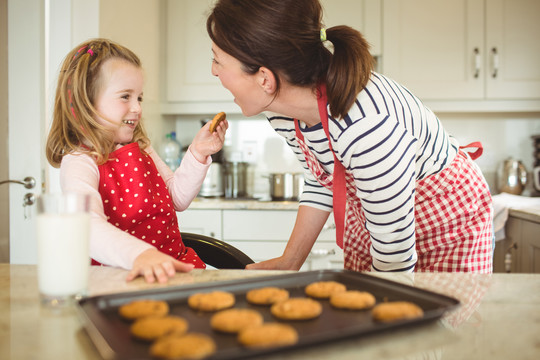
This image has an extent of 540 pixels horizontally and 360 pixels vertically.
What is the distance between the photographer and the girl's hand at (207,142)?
4.14 ft

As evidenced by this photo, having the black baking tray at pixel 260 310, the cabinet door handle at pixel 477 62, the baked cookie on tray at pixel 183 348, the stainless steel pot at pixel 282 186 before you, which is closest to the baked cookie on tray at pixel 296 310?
the black baking tray at pixel 260 310

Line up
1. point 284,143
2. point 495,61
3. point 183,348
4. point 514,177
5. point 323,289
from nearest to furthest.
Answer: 1. point 183,348
2. point 323,289
3. point 495,61
4. point 514,177
5. point 284,143

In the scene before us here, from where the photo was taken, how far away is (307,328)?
517 millimetres

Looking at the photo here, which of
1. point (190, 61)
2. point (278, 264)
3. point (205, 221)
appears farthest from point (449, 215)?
point (190, 61)

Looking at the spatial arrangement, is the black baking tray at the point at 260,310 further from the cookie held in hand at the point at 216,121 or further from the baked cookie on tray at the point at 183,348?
the cookie held in hand at the point at 216,121

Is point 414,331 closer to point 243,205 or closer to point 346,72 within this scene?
point 346,72

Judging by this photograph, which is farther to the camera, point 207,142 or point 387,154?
point 207,142

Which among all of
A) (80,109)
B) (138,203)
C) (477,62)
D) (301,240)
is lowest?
(301,240)

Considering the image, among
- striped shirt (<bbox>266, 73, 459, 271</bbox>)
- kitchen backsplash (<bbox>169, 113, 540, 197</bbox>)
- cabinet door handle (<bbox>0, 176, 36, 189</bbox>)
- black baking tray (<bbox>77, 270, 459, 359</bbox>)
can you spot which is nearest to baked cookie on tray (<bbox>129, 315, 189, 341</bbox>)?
black baking tray (<bbox>77, 270, 459, 359</bbox>)

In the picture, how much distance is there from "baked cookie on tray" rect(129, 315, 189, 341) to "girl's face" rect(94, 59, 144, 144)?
75 centimetres

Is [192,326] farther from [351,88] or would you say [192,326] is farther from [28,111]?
[28,111]

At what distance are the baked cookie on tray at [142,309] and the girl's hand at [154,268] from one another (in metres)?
0.16

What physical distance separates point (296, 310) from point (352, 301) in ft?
0.24

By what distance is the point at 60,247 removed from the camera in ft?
1.90
